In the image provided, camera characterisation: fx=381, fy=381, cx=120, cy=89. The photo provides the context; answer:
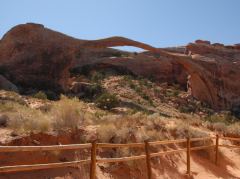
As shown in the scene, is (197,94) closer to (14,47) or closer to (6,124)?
(14,47)

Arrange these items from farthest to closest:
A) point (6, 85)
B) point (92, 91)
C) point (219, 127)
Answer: point (92, 91) → point (6, 85) → point (219, 127)

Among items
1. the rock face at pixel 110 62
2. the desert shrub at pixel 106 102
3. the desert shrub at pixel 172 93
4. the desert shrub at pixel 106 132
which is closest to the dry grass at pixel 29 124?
the desert shrub at pixel 106 132

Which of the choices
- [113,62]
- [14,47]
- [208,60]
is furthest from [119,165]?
[113,62]

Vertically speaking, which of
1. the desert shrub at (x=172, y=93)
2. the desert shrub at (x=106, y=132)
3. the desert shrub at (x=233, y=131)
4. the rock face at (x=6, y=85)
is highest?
the rock face at (x=6, y=85)

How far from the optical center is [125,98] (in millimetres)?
27719

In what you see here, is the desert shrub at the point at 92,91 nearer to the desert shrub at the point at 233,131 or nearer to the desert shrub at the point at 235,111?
the desert shrub at the point at 233,131

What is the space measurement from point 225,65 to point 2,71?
19203mm

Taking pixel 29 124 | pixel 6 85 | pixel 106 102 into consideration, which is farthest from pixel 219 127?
pixel 29 124

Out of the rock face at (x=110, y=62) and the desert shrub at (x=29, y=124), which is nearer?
the desert shrub at (x=29, y=124)

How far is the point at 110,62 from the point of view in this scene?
38812 mm

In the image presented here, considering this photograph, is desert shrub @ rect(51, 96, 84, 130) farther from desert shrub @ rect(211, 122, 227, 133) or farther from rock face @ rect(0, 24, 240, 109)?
rock face @ rect(0, 24, 240, 109)

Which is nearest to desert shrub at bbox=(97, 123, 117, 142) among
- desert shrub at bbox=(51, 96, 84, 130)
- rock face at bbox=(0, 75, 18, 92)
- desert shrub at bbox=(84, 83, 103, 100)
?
desert shrub at bbox=(51, 96, 84, 130)

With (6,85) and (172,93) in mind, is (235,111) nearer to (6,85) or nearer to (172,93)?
(172,93)

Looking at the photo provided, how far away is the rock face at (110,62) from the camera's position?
85.1 ft
